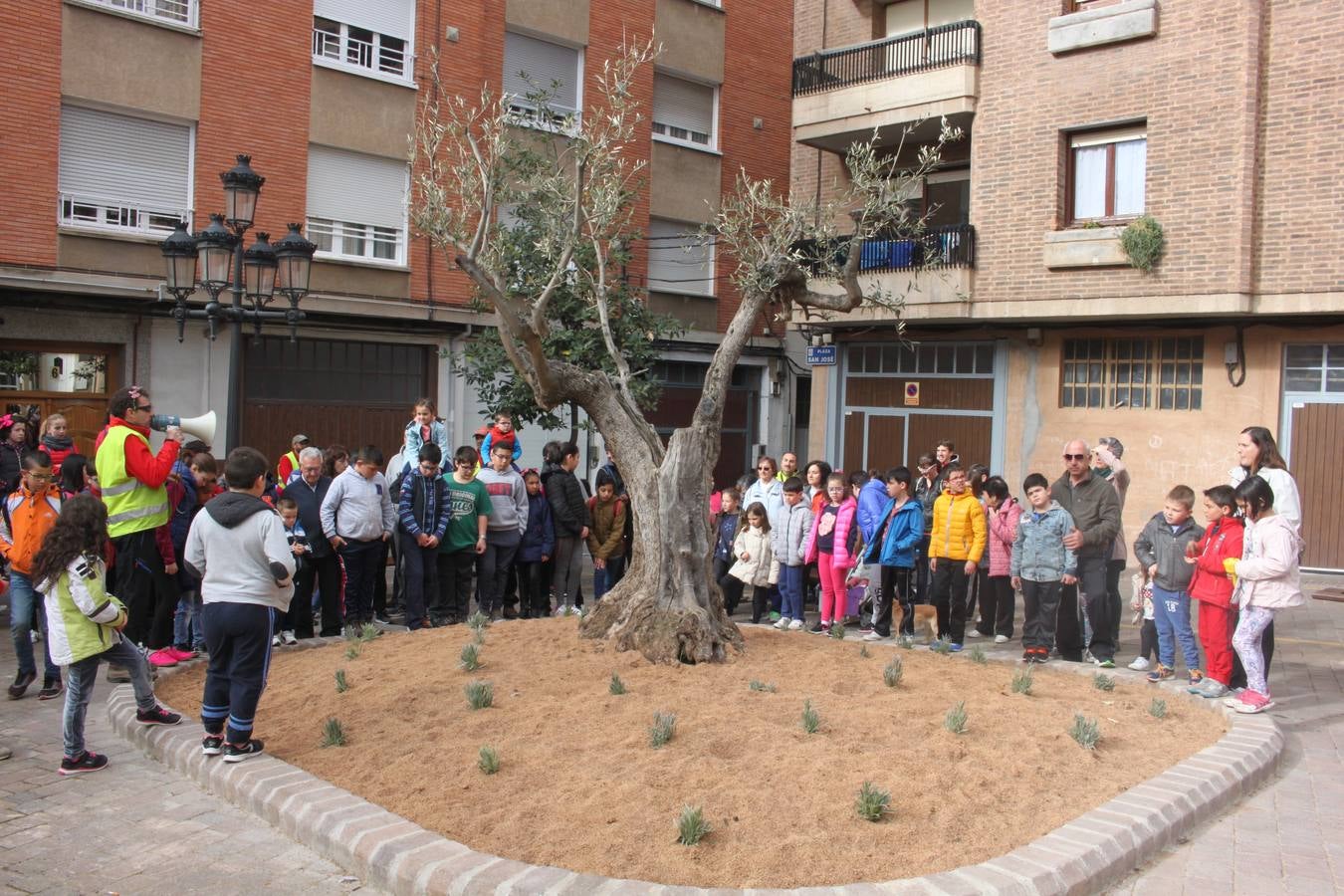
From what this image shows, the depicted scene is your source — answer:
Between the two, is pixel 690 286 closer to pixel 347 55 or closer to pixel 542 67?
pixel 542 67

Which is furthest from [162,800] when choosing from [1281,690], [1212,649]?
[1281,690]

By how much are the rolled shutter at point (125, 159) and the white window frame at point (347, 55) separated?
2642 mm

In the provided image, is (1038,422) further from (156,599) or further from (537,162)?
(156,599)

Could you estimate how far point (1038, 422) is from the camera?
18516mm

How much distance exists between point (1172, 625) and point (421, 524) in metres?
6.36

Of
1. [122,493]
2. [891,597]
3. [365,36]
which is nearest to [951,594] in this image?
[891,597]

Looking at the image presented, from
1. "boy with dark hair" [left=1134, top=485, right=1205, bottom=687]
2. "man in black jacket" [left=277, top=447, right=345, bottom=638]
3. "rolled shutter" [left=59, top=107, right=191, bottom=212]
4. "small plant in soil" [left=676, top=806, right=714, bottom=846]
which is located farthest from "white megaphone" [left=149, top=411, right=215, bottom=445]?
"rolled shutter" [left=59, top=107, right=191, bottom=212]

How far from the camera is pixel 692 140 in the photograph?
24.0 metres

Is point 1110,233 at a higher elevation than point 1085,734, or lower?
higher

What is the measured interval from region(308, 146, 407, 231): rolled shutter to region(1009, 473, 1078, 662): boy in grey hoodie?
1278 centimetres

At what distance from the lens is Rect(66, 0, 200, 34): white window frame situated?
1597 cm

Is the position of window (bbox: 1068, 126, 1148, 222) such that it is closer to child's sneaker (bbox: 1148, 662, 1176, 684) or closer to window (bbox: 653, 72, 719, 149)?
window (bbox: 653, 72, 719, 149)

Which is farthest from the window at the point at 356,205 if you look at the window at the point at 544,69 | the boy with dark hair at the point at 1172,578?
the boy with dark hair at the point at 1172,578

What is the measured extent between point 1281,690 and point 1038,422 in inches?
396
